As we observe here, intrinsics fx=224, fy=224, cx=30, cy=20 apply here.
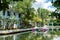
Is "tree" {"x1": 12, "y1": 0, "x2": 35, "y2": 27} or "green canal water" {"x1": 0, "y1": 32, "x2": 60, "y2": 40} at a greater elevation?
"tree" {"x1": 12, "y1": 0, "x2": 35, "y2": 27}

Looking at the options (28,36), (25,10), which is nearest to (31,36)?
(28,36)

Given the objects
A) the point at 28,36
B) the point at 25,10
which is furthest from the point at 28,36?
the point at 25,10

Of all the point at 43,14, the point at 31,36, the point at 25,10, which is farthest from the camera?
the point at 31,36

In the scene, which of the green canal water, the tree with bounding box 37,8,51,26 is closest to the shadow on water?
the green canal water

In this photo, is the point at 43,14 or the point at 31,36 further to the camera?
the point at 31,36

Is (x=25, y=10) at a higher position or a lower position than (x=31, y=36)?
higher

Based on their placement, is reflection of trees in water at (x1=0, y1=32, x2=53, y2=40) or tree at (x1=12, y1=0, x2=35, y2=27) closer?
tree at (x1=12, y1=0, x2=35, y2=27)

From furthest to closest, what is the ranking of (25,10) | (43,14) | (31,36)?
(31,36), (25,10), (43,14)

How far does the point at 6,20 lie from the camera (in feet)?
12.9

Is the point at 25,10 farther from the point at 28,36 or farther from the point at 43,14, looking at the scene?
the point at 28,36

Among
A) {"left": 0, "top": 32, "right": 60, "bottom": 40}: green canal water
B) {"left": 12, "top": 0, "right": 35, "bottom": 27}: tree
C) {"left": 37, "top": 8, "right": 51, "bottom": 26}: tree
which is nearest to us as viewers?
{"left": 37, "top": 8, "right": 51, "bottom": 26}: tree

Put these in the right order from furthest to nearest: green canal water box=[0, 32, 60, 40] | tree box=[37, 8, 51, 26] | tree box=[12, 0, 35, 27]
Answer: green canal water box=[0, 32, 60, 40]
tree box=[12, 0, 35, 27]
tree box=[37, 8, 51, 26]

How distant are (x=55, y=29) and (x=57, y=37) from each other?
310 mm

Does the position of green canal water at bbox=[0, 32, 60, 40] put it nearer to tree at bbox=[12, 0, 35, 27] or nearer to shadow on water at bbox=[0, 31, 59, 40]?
shadow on water at bbox=[0, 31, 59, 40]
